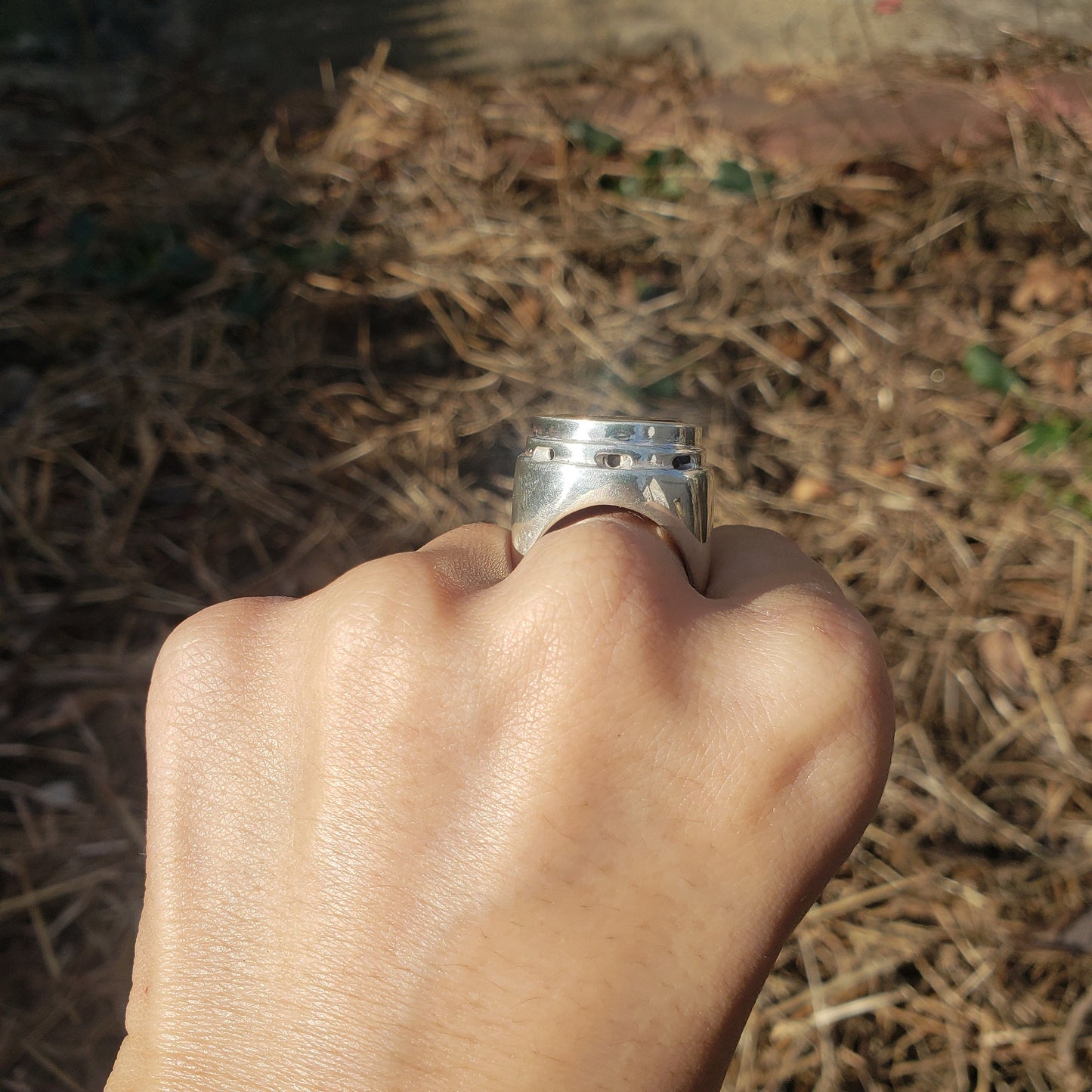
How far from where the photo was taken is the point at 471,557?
29.2 inches

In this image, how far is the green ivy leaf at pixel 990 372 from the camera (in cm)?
176

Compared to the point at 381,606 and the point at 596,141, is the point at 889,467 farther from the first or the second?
the point at 381,606

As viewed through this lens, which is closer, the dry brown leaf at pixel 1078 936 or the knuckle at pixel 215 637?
the knuckle at pixel 215 637

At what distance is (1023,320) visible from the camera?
6.00 feet

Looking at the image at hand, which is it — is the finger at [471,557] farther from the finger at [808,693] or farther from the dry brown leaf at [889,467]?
the dry brown leaf at [889,467]

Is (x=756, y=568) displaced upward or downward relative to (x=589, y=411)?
upward

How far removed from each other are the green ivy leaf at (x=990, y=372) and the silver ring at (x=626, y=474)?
4.22 ft

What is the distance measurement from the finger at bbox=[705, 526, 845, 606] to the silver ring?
34 millimetres

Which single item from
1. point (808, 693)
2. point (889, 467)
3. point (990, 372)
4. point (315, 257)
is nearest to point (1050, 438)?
point (990, 372)

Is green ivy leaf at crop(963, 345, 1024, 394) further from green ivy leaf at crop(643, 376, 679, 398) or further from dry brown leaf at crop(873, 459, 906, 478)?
green ivy leaf at crop(643, 376, 679, 398)

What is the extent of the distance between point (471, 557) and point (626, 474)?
0.47 feet

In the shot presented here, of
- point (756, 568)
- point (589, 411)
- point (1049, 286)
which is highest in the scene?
point (756, 568)

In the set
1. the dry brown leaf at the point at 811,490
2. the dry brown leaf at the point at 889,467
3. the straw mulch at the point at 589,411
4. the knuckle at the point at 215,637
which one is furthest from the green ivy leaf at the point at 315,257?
the knuckle at the point at 215,637

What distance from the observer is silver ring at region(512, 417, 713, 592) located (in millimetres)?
687
